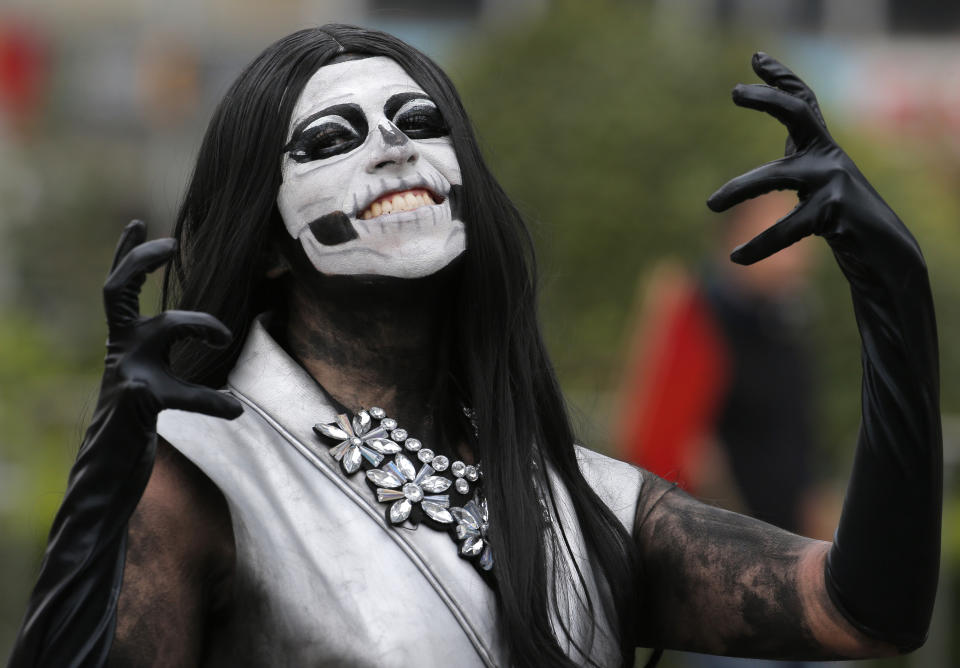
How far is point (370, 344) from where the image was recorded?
9.29ft

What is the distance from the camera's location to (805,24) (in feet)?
76.6

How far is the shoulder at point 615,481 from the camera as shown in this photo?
9.48ft

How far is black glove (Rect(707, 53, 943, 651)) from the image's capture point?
248 centimetres

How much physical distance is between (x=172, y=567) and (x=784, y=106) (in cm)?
106

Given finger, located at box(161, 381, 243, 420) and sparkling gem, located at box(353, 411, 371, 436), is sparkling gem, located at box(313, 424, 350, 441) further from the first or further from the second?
finger, located at box(161, 381, 243, 420)

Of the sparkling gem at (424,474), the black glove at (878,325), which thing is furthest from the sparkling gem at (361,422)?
the black glove at (878,325)

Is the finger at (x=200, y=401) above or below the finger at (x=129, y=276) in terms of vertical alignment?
below

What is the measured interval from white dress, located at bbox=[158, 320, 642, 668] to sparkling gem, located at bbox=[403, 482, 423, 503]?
0.05 metres

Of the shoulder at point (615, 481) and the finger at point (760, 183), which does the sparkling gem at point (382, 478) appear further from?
the finger at point (760, 183)

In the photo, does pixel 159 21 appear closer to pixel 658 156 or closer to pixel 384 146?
pixel 658 156

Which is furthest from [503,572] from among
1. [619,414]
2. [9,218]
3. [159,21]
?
[159,21]

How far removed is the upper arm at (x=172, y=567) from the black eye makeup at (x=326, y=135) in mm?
512

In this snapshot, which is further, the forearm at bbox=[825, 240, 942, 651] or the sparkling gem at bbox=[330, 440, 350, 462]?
the sparkling gem at bbox=[330, 440, 350, 462]

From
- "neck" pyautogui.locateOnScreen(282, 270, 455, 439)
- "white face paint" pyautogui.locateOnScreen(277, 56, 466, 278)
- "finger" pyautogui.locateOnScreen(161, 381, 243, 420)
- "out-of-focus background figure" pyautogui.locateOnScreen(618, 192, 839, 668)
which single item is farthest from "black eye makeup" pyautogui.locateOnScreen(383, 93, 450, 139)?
A: "out-of-focus background figure" pyautogui.locateOnScreen(618, 192, 839, 668)
